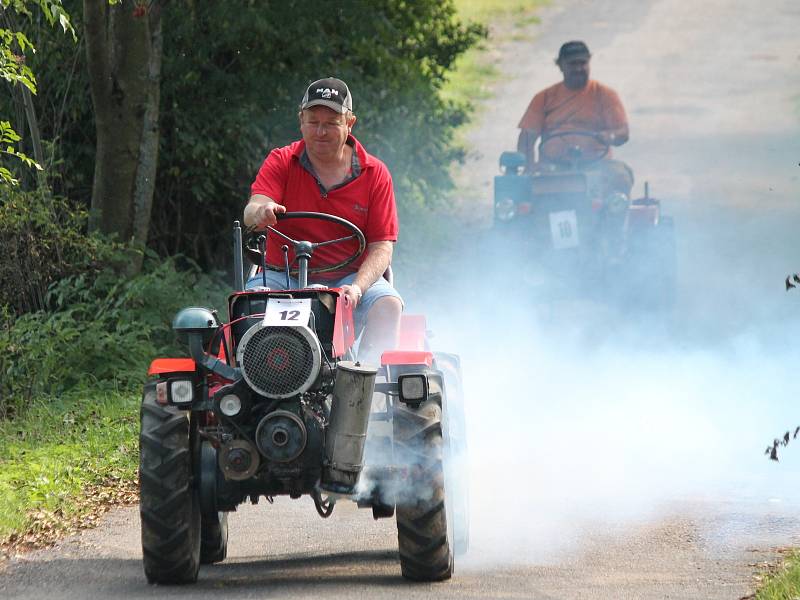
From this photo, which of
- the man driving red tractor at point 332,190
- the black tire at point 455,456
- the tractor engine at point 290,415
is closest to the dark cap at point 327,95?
the man driving red tractor at point 332,190

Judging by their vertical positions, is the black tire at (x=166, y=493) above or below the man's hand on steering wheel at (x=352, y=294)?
below

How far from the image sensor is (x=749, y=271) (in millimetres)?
20734

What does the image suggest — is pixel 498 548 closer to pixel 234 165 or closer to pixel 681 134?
pixel 234 165

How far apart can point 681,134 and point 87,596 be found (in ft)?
75.1

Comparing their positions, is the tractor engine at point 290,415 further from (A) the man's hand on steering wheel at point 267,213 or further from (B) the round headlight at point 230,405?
(A) the man's hand on steering wheel at point 267,213

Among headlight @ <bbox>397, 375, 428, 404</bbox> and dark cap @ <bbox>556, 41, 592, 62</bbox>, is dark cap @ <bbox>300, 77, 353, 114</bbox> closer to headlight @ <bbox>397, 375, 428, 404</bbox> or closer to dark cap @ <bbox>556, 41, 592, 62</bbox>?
headlight @ <bbox>397, 375, 428, 404</bbox>

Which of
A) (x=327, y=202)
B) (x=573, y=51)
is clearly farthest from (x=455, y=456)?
(x=573, y=51)

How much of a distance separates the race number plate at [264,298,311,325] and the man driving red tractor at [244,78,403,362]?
944 millimetres

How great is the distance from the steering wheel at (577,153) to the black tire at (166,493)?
31.5ft

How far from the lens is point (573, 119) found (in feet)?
53.6

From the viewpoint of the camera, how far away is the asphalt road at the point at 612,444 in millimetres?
7199

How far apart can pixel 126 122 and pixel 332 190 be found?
6.56 meters

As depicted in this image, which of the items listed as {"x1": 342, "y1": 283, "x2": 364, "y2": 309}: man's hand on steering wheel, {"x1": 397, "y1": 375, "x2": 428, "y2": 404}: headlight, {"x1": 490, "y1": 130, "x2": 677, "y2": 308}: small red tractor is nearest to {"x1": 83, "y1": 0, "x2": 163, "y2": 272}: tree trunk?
{"x1": 490, "y1": 130, "x2": 677, "y2": 308}: small red tractor

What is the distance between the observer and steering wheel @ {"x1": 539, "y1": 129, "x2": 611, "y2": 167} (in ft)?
52.1
